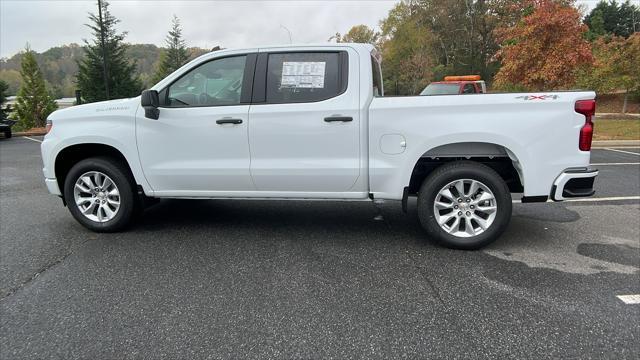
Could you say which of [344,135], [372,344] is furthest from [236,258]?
[372,344]

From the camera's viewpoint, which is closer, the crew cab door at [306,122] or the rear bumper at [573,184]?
the rear bumper at [573,184]

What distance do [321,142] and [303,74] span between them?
0.72m

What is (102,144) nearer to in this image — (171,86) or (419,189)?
(171,86)

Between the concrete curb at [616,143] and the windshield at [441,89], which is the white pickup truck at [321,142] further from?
the windshield at [441,89]

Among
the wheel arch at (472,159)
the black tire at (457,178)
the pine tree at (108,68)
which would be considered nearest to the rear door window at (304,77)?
the wheel arch at (472,159)

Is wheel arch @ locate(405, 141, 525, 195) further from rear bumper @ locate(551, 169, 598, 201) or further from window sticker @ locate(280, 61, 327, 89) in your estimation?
window sticker @ locate(280, 61, 327, 89)

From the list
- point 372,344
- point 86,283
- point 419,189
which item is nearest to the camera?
point 372,344

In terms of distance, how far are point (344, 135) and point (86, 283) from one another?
255 centimetres

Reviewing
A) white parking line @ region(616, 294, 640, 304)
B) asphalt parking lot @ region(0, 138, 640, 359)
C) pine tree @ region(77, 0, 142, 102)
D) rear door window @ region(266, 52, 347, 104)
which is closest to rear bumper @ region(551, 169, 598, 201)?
asphalt parking lot @ region(0, 138, 640, 359)

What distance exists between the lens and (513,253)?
4.17 m

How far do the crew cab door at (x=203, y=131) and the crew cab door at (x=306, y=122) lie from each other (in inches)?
6.0

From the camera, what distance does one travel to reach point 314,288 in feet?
11.2

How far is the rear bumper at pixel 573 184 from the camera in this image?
3969 millimetres

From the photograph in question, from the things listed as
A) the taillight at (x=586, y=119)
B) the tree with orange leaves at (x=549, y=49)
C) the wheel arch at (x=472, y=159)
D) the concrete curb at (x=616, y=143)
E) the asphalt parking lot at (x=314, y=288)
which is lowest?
the asphalt parking lot at (x=314, y=288)
